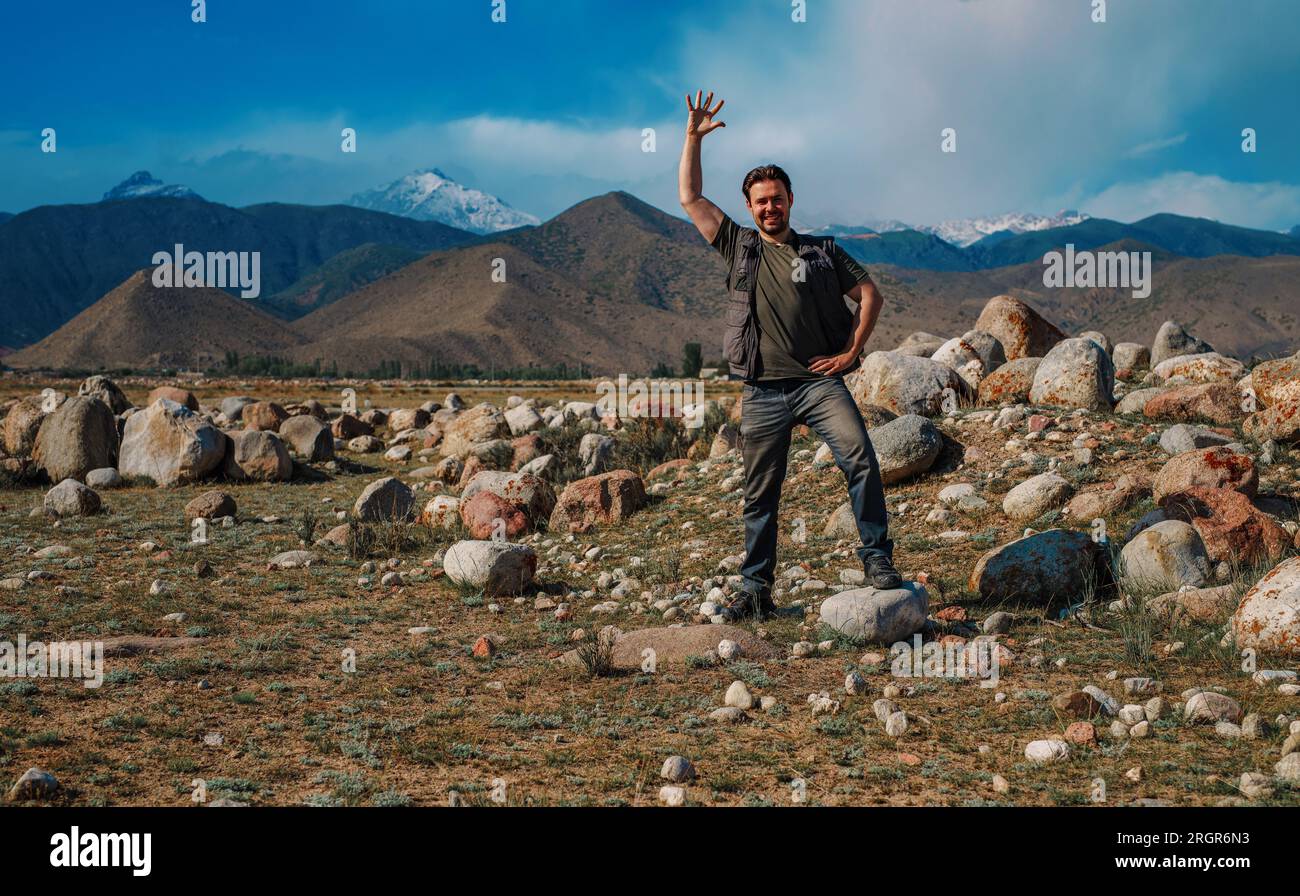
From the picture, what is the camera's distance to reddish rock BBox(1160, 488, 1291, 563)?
6.47 m

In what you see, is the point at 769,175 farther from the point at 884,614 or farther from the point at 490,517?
the point at 490,517

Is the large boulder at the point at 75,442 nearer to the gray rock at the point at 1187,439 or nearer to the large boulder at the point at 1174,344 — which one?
the gray rock at the point at 1187,439

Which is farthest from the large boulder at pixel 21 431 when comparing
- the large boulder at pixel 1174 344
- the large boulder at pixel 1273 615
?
the large boulder at pixel 1174 344

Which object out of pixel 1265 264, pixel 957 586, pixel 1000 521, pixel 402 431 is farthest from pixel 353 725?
pixel 1265 264

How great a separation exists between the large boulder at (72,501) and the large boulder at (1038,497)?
31.4ft

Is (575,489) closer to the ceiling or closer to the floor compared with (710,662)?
closer to the ceiling

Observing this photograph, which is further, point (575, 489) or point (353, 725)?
point (575, 489)

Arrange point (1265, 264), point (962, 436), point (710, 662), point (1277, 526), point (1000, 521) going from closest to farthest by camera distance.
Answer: point (710, 662), point (1277, 526), point (1000, 521), point (962, 436), point (1265, 264)

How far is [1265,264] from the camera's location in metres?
141

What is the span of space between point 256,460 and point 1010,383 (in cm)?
1018

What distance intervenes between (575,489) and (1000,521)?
13.6 feet

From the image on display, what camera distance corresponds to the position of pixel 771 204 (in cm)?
575
